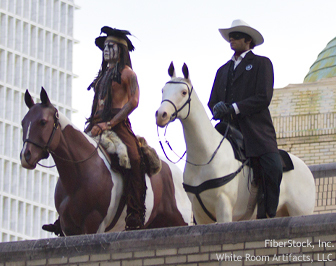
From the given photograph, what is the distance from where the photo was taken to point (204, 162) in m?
13.1

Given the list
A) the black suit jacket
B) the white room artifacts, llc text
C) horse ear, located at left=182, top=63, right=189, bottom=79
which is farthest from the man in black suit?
the white room artifacts, llc text

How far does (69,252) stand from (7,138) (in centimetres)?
7715

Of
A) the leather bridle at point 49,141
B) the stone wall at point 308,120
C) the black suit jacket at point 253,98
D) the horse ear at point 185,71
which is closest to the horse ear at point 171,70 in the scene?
the horse ear at point 185,71

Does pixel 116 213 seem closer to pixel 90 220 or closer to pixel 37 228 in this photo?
pixel 90 220

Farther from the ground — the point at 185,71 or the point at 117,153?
the point at 185,71

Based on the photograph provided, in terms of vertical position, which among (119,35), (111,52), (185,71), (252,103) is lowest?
(252,103)

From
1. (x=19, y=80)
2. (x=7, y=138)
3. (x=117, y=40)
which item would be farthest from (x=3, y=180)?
(x=117, y=40)

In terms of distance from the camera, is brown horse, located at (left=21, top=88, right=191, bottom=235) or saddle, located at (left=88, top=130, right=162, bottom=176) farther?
saddle, located at (left=88, top=130, right=162, bottom=176)

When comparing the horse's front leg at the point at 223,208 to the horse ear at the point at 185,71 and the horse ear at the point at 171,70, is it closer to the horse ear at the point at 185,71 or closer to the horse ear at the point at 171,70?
the horse ear at the point at 185,71

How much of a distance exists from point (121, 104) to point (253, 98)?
2122 mm

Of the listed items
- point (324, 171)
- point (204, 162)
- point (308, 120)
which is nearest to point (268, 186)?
point (204, 162)

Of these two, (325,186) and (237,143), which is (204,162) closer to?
(237,143)

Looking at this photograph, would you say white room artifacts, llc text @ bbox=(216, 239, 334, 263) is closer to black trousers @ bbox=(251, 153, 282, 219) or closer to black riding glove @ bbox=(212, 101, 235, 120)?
black trousers @ bbox=(251, 153, 282, 219)

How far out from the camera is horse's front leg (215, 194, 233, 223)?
12.9m
